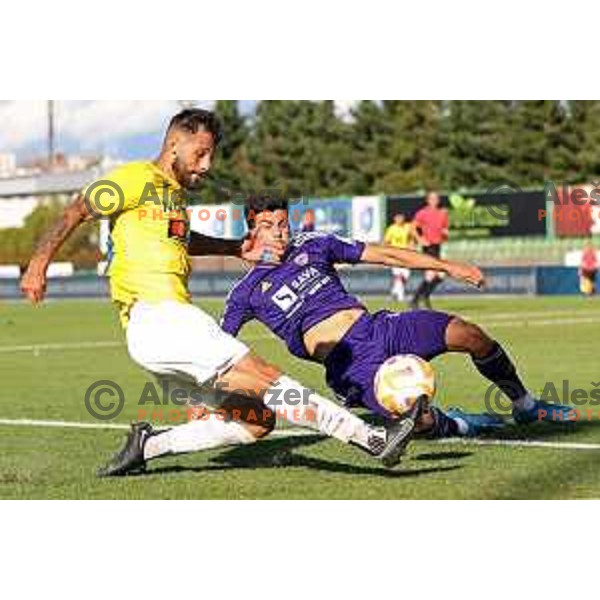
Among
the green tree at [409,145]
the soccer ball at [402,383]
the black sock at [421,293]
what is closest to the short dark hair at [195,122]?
the soccer ball at [402,383]

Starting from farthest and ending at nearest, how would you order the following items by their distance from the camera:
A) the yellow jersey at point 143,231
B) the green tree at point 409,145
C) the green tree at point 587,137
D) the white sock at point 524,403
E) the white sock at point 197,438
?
the green tree at point 409,145
the green tree at point 587,137
the white sock at point 524,403
the white sock at point 197,438
the yellow jersey at point 143,231

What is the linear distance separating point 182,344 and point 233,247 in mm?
1189

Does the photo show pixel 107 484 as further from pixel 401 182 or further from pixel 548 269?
pixel 401 182

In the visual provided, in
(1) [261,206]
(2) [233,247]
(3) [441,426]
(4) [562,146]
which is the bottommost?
(3) [441,426]

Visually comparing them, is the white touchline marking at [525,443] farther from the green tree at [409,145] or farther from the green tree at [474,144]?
the green tree at [409,145]

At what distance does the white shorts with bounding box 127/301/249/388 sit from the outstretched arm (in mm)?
1174

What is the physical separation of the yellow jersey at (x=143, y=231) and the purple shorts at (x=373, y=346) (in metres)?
1.40

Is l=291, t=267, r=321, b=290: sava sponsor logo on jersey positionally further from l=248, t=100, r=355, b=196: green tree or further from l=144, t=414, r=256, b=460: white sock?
l=248, t=100, r=355, b=196: green tree

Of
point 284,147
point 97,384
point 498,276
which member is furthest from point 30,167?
point 97,384

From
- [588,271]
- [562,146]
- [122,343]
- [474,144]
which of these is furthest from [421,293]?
A: [474,144]

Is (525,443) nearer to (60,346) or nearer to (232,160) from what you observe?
(60,346)

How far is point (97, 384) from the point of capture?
45.7 ft

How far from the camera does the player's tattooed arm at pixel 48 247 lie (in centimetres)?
713

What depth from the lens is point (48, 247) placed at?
731cm
